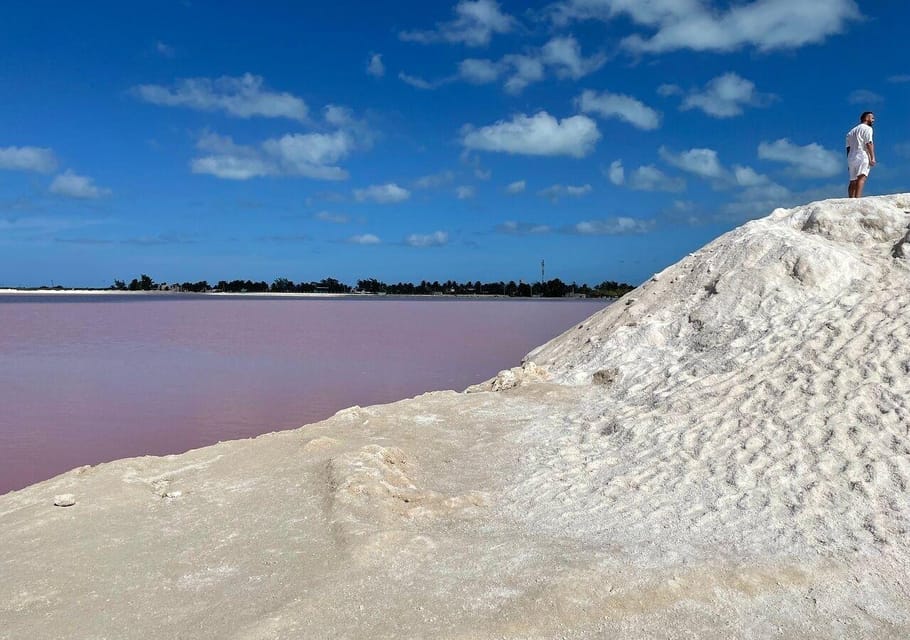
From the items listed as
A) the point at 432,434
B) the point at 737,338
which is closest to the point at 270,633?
the point at 432,434

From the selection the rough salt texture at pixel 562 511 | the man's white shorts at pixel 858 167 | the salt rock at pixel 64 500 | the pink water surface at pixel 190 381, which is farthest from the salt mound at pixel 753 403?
the pink water surface at pixel 190 381

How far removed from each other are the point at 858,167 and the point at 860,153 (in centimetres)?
30

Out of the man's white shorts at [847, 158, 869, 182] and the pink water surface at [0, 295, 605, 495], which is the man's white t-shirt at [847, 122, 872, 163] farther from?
the pink water surface at [0, 295, 605, 495]

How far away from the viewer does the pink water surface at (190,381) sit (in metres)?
10.5

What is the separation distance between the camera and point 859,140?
11.2 m

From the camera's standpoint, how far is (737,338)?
9273 millimetres

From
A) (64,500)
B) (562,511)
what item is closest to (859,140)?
(562,511)

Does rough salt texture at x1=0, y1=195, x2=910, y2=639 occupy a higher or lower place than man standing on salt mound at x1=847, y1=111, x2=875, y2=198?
lower

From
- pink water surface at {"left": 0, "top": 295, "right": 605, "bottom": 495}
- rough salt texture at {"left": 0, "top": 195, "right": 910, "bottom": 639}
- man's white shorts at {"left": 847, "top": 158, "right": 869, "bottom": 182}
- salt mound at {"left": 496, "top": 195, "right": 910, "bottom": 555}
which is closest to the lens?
rough salt texture at {"left": 0, "top": 195, "right": 910, "bottom": 639}

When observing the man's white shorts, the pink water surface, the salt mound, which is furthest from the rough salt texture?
the pink water surface

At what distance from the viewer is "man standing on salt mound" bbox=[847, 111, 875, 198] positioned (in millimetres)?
11188

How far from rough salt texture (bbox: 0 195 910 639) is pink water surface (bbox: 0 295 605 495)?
3117 mm

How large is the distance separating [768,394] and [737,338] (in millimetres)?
2103

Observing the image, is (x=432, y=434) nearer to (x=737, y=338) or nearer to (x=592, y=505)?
(x=592, y=505)
